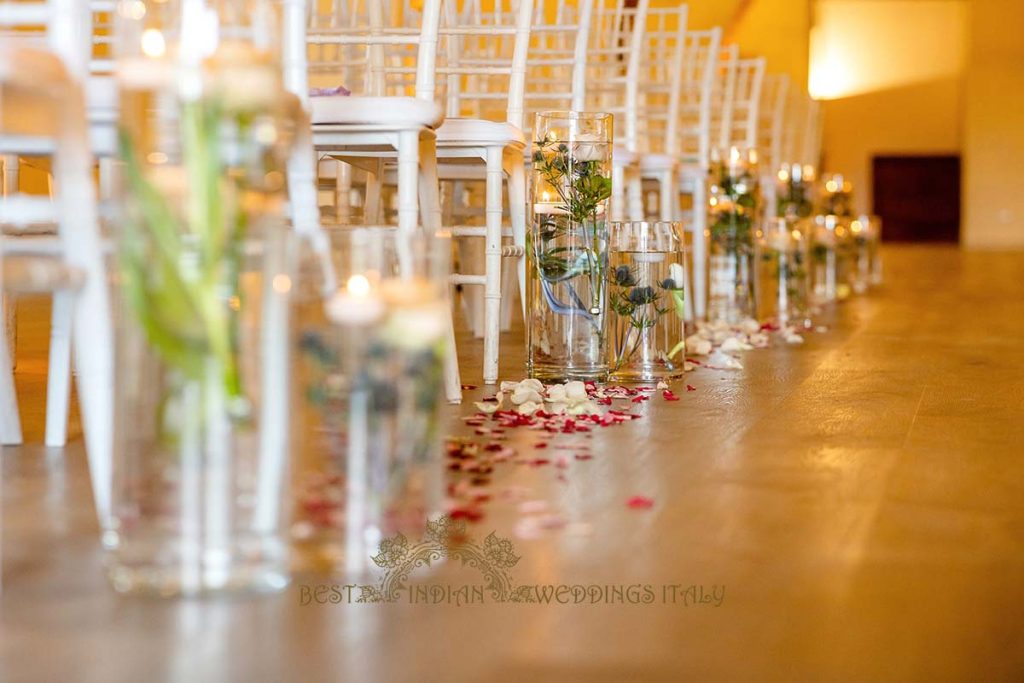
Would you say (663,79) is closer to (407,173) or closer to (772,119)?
(772,119)

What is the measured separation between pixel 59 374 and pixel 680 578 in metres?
1.08

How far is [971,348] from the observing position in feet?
10.8

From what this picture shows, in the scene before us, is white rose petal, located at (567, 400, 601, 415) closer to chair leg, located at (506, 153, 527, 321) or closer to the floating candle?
chair leg, located at (506, 153, 527, 321)

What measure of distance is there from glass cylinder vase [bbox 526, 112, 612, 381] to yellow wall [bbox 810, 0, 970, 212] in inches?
550

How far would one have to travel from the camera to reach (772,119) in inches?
281

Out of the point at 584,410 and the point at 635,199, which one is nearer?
the point at 584,410

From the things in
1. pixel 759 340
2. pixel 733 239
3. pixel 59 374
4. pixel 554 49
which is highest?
pixel 554 49

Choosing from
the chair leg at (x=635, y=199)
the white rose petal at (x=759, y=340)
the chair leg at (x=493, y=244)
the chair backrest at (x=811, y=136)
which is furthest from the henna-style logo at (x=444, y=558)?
the chair backrest at (x=811, y=136)

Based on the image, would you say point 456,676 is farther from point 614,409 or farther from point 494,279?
point 494,279

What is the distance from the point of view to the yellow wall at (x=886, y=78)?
15.4 meters

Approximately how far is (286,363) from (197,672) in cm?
30

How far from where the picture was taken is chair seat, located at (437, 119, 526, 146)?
2520 mm

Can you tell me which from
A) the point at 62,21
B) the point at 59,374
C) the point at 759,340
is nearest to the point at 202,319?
the point at 62,21

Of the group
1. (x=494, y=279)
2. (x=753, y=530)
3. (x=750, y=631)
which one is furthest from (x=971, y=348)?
(x=750, y=631)
